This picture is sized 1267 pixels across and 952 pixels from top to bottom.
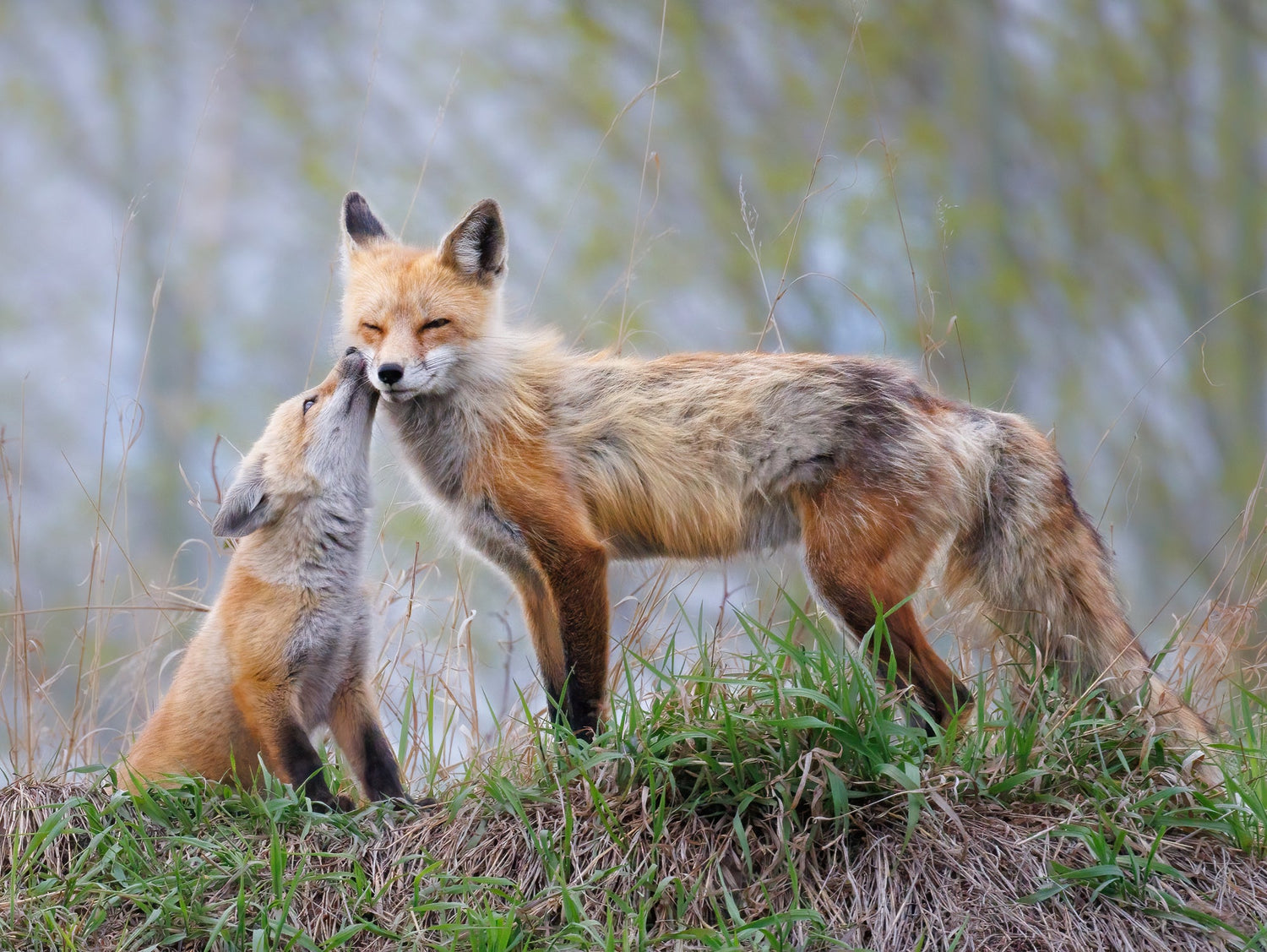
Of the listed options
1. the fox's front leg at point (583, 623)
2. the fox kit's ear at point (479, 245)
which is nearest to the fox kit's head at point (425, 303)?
the fox kit's ear at point (479, 245)

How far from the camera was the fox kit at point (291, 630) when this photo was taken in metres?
3.06

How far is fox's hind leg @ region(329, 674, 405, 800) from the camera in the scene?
3160 mm

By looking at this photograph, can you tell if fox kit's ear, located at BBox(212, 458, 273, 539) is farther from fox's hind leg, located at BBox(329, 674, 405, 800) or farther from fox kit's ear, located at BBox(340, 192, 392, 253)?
fox kit's ear, located at BBox(340, 192, 392, 253)

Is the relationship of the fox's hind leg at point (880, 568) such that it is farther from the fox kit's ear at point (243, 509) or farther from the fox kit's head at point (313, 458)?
the fox kit's ear at point (243, 509)

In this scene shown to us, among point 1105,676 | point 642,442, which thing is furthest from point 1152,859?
point 642,442

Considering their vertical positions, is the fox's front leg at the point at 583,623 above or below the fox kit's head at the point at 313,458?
below

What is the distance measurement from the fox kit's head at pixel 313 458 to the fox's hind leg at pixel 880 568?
149cm

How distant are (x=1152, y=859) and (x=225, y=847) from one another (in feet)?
7.51

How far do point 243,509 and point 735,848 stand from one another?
1.83 metres

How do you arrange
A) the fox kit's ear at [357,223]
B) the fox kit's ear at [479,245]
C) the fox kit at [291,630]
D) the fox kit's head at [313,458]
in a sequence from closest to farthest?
1. the fox kit at [291,630]
2. the fox kit's head at [313,458]
3. the fox kit's ear at [479,245]
4. the fox kit's ear at [357,223]

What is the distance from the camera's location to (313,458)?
338cm

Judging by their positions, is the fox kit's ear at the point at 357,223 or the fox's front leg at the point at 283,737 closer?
the fox's front leg at the point at 283,737

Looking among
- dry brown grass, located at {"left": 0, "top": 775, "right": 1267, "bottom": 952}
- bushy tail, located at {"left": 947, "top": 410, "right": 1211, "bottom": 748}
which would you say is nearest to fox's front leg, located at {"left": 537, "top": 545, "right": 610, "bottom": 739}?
dry brown grass, located at {"left": 0, "top": 775, "right": 1267, "bottom": 952}

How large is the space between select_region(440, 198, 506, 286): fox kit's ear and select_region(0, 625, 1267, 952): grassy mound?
5.44 feet
